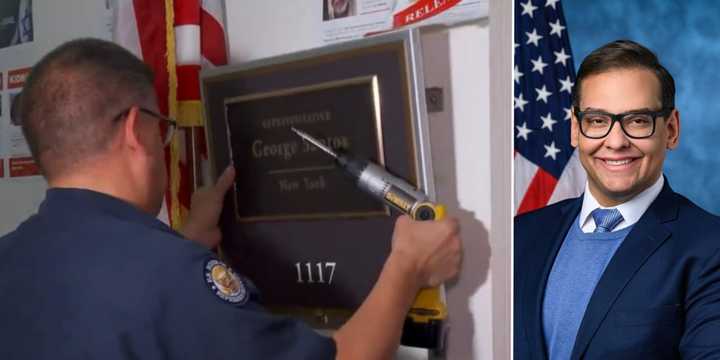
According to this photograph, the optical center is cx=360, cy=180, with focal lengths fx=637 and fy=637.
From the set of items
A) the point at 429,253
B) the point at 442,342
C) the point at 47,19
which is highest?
the point at 47,19

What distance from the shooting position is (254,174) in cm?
119

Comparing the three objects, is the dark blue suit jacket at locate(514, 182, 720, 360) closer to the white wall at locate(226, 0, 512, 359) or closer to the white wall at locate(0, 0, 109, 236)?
the white wall at locate(226, 0, 512, 359)

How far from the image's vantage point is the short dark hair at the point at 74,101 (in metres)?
0.92

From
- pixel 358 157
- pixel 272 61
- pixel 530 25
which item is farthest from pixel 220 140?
pixel 530 25

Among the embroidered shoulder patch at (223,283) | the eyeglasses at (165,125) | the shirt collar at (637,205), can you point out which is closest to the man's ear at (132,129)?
the eyeglasses at (165,125)

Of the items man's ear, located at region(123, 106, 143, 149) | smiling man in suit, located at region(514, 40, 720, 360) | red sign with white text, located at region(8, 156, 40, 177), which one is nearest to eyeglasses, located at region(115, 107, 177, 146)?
man's ear, located at region(123, 106, 143, 149)

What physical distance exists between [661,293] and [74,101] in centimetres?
79

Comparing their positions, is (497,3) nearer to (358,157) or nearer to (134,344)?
(358,157)

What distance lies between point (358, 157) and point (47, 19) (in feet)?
3.49

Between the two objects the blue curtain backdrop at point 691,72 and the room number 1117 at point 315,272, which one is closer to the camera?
the blue curtain backdrop at point 691,72

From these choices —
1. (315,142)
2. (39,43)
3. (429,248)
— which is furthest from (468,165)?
(39,43)

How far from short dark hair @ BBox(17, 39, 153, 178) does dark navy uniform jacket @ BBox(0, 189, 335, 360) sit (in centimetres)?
10

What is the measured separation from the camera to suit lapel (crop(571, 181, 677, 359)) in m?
0.63

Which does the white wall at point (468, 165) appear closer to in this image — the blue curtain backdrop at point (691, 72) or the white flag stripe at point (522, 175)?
the white flag stripe at point (522, 175)
